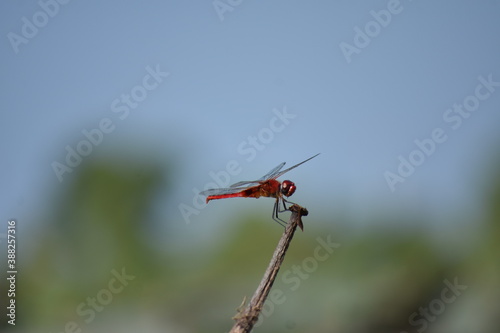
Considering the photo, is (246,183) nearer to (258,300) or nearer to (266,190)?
(266,190)

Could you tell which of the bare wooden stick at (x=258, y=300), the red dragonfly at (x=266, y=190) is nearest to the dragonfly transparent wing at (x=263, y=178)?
the red dragonfly at (x=266, y=190)

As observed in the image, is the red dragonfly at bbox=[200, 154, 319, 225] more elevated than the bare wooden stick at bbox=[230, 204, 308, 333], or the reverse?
the red dragonfly at bbox=[200, 154, 319, 225]

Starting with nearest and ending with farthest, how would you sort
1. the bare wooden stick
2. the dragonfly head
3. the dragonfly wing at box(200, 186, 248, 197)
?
the bare wooden stick
the dragonfly head
the dragonfly wing at box(200, 186, 248, 197)

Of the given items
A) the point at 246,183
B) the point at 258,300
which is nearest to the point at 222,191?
the point at 246,183

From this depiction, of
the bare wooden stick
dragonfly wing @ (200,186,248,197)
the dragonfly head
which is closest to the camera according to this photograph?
the bare wooden stick

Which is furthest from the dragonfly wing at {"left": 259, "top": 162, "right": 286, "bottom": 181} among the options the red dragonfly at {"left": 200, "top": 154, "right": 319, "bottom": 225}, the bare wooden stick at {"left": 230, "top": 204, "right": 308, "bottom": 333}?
the bare wooden stick at {"left": 230, "top": 204, "right": 308, "bottom": 333}

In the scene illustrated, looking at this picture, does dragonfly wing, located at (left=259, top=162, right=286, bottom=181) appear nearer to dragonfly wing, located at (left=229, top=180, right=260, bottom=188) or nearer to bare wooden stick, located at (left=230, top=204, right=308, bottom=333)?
dragonfly wing, located at (left=229, top=180, right=260, bottom=188)

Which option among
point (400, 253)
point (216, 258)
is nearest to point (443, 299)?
point (400, 253)

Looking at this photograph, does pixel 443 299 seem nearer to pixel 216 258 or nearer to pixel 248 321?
pixel 216 258
